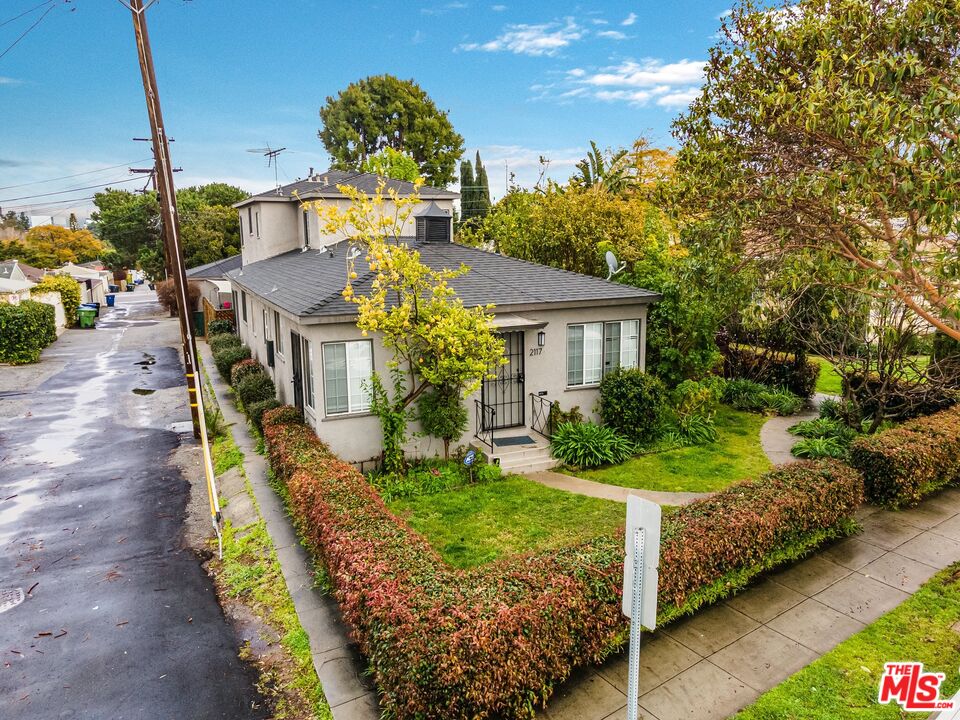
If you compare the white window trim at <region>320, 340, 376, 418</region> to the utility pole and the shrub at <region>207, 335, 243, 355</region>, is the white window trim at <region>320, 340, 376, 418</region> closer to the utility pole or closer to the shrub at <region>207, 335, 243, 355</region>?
the utility pole

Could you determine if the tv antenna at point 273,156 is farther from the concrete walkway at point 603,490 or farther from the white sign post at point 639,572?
the white sign post at point 639,572

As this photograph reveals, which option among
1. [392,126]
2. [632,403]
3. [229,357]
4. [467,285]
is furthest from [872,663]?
[392,126]

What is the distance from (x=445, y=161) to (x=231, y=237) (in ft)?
71.5

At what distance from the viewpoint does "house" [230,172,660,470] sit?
11.9 metres

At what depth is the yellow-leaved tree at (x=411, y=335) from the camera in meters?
11.2

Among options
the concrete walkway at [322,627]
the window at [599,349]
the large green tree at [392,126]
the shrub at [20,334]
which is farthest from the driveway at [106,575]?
the large green tree at [392,126]

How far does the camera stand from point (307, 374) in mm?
12938

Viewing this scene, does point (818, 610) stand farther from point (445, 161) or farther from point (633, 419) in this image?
point (445, 161)

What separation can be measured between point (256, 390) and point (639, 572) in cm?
1407

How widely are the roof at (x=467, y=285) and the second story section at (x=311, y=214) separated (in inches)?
27.6

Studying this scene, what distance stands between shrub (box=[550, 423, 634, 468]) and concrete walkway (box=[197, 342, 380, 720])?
19.3 feet

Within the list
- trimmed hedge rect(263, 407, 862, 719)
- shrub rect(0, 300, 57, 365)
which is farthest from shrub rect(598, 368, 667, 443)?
shrub rect(0, 300, 57, 365)

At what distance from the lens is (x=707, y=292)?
47.7ft

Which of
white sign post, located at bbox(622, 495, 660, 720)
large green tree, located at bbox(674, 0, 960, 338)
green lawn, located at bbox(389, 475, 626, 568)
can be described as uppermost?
large green tree, located at bbox(674, 0, 960, 338)
